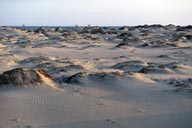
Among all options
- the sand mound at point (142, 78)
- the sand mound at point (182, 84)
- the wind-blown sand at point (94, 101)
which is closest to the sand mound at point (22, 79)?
the wind-blown sand at point (94, 101)

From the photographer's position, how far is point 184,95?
7.36 m

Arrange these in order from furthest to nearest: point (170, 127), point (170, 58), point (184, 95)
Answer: point (170, 58), point (184, 95), point (170, 127)

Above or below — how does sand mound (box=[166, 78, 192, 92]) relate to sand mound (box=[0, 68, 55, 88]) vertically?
below

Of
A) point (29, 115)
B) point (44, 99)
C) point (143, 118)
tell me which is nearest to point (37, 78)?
point (44, 99)

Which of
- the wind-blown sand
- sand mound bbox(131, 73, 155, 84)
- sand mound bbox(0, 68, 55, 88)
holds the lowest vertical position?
the wind-blown sand

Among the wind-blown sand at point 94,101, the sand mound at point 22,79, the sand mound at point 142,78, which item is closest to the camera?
the wind-blown sand at point 94,101

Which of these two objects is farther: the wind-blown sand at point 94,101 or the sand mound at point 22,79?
the sand mound at point 22,79

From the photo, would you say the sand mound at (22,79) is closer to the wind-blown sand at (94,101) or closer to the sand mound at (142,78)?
the wind-blown sand at (94,101)

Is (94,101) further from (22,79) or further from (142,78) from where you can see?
(142,78)

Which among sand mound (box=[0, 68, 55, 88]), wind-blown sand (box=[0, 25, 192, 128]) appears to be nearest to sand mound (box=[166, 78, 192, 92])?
wind-blown sand (box=[0, 25, 192, 128])

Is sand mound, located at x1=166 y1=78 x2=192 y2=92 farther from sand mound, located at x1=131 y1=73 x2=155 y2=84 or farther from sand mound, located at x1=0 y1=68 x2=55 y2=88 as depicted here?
sand mound, located at x1=0 y1=68 x2=55 y2=88

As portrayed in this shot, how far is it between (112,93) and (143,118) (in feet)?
5.32

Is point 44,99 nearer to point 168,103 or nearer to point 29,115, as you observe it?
point 29,115

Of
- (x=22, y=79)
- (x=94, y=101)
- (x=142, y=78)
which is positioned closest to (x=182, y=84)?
(x=142, y=78)
